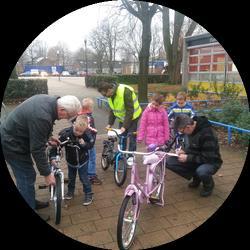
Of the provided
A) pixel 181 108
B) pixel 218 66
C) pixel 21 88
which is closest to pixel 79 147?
pixel 181 108

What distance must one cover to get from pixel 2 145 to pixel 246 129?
16.6ft

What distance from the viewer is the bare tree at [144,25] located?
9770 millimetres

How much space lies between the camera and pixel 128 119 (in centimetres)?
459

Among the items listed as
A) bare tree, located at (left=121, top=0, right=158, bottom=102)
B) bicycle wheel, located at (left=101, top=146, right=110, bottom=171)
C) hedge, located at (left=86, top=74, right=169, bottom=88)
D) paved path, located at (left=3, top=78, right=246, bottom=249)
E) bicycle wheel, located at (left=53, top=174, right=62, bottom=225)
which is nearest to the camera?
paved path, located at (left=3, top=78, right=246, bottom=249)

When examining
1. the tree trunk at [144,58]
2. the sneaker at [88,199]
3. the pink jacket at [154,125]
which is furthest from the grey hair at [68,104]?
the tree trunk at [144,58]

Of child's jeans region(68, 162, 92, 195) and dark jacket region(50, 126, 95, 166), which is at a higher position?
dark jacket region(50, 126, 95, 166)

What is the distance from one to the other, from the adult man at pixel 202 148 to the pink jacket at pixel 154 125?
65 centimetres

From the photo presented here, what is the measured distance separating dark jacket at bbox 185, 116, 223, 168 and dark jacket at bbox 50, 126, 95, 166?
1.32 metres

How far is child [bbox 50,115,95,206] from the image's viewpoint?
3680 millimetres

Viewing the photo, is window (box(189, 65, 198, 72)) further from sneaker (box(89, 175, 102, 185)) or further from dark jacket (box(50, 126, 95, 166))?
dark jacket (box(50, 126, 95, 166))

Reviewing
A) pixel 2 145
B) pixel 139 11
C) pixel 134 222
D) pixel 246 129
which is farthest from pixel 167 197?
pixel 139 11

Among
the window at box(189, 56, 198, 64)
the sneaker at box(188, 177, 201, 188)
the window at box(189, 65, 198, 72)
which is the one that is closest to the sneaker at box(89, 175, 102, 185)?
the sneaker at box(188, 177, 201, 188)

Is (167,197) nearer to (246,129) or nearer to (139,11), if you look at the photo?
(246,129)

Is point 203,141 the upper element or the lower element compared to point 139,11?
lower
